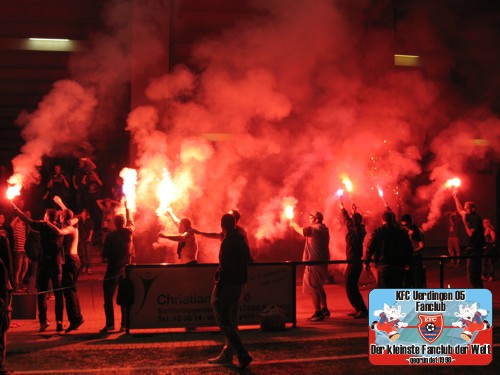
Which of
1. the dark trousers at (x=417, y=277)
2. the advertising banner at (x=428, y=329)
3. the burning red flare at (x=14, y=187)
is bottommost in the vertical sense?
the advertising banner at (x=428, y=329)

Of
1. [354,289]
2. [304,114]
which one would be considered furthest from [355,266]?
[304,114]

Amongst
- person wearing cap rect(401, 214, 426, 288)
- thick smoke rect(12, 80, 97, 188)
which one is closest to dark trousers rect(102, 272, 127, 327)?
person wearing cap rect(401, 214, 426, 288)

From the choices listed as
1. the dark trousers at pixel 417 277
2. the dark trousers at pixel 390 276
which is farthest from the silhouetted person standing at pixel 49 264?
the dark trousers at pixel 417 277

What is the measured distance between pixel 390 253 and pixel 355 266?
74cm

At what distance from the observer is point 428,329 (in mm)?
6012

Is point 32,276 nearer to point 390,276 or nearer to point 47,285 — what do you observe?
point 47,285

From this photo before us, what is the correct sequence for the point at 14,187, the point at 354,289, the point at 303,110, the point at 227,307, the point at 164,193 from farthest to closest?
1. the point at 303,110
2. the point at 164,193
3. the point at 14,187
4. the point at 354,289
5. the point at 227,307

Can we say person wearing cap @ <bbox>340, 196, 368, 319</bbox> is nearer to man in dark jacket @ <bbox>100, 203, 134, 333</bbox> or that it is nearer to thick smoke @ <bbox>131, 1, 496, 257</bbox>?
man in dark jacket @ <bbox>100, 203, 134, 333</bbox>

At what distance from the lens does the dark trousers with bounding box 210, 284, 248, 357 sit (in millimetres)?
5762

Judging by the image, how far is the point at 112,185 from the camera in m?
13.8

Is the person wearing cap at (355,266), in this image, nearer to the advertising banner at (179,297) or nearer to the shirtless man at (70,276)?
the advertising banner at (179,297)

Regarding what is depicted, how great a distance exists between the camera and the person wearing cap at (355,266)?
321 inches

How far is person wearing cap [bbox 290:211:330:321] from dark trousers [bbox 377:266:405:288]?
846mm

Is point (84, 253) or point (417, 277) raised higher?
point (84, 253)
